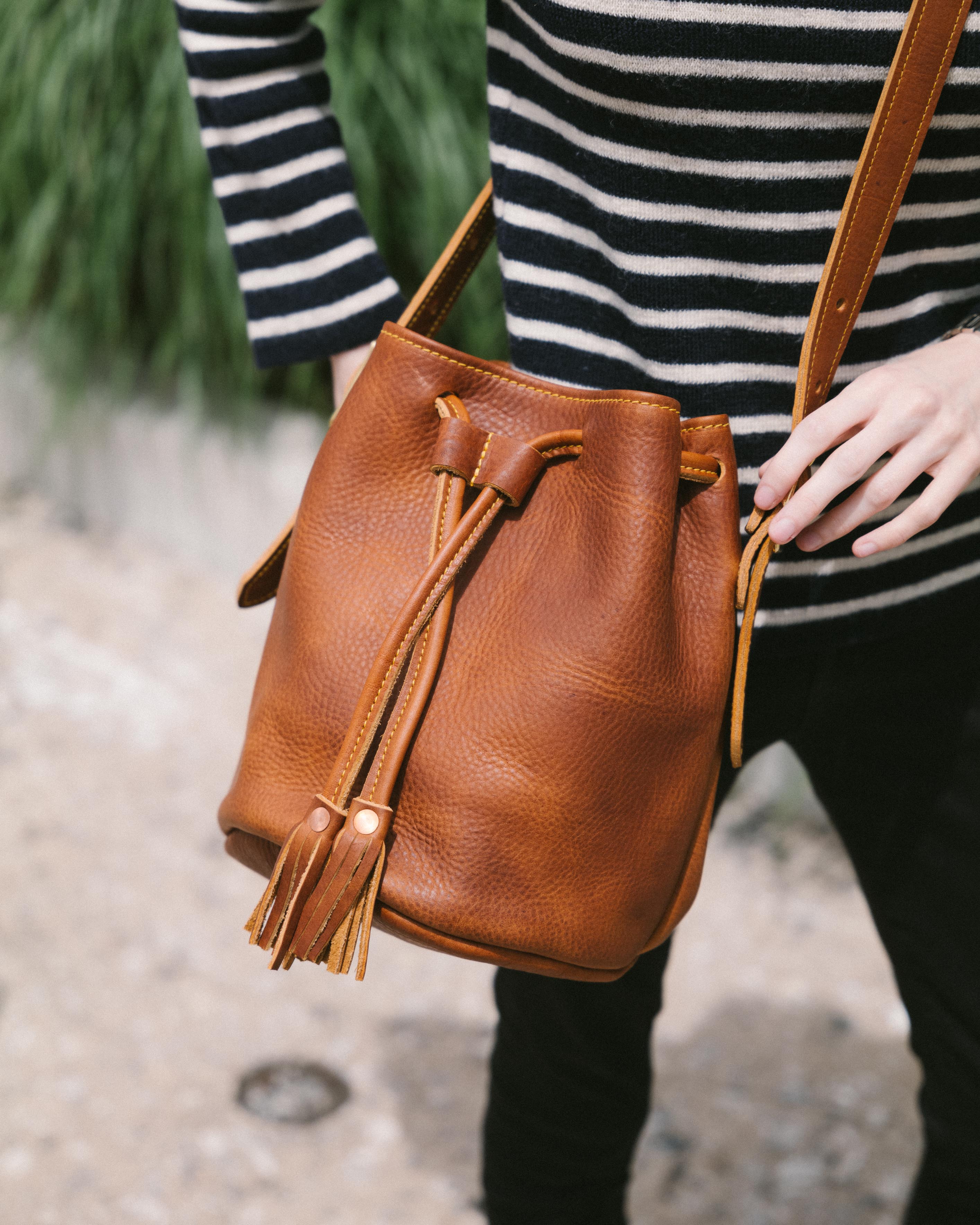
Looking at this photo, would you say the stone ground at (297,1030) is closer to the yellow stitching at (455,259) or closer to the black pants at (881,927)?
the black pants at (881,927)

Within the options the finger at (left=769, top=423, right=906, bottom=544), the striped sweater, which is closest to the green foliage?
the striped sweater

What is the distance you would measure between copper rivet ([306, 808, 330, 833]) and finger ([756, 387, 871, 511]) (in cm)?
33

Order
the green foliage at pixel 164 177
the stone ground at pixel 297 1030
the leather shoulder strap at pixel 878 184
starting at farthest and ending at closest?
the green foliage at pixel 164 177
the stone ground at pixel 297 1030
the leather shoulder strap at pixel 878 184

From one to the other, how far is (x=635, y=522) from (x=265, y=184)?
1.55 feet

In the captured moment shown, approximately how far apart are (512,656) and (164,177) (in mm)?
2156

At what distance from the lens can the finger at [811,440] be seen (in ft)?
2.15

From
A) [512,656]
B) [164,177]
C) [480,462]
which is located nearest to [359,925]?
[512,656]

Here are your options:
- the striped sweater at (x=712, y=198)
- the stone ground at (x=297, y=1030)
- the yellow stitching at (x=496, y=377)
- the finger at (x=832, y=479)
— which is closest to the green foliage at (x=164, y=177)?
the stone ground at (x=297, y=1030)

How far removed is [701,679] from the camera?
70 cm

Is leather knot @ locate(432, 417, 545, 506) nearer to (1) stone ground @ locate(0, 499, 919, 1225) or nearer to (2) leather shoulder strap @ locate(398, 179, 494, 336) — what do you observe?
(2) leather shoulder strap @ locate(398, 179, 494, 336)

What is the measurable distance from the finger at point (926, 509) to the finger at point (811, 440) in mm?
58

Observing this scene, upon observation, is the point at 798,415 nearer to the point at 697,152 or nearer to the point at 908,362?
the point at 908,362

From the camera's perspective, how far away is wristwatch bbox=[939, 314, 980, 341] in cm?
72

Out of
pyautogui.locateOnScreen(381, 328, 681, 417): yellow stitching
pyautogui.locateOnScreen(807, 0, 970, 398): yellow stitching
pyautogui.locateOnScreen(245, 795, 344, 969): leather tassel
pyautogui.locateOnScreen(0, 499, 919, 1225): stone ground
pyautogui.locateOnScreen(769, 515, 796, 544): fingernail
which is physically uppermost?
pyautogui.locateOnScreen(807, 0, 970, 398): yellow stitching
